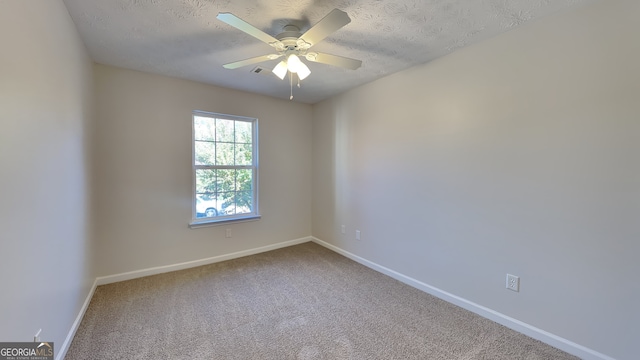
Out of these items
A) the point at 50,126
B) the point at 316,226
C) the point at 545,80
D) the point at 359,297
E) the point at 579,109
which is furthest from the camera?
the point at 316,226

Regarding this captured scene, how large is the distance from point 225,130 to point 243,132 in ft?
0.86

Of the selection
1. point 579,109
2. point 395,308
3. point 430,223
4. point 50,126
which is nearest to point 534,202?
point 579,109

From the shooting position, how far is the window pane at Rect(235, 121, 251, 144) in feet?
12.2

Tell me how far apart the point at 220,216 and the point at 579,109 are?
377cm

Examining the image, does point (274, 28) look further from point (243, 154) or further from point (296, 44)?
point (243, 154)

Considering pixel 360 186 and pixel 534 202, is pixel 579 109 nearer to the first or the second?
pixel 534 202

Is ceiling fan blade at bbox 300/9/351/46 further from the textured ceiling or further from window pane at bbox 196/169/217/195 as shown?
window pane at bbox 196/169/217/195

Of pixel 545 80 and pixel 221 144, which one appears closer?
pixel 545 80

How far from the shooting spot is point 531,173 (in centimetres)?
197

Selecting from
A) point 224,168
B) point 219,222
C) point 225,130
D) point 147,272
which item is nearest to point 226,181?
point 224,168

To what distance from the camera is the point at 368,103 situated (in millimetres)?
3293

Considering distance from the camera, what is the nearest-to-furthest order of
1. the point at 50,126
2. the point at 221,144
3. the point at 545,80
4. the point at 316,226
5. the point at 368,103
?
1. the point at 50,126
2. the point at 545,80
3. the point at 368,103
4. the point at 221,144
5. the point at 316,226

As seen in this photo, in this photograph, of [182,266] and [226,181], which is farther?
[226,181]

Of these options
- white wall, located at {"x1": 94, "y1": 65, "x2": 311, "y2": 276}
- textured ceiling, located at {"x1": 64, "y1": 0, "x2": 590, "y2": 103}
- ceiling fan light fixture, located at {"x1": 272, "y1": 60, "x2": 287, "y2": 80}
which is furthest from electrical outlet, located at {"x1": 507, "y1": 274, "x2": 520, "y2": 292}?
white wall, located at {"x1": 94, "y1": 65, "x2": 311, "y2": 276}
